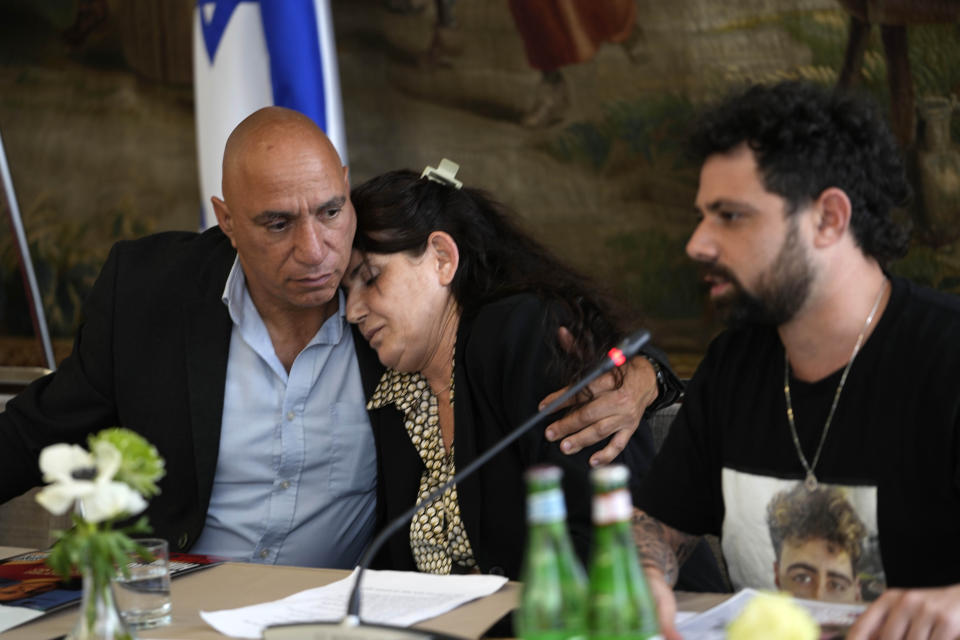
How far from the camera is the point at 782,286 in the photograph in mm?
1582

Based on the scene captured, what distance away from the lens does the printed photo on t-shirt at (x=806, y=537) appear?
157cm

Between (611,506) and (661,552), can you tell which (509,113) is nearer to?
(661,552)

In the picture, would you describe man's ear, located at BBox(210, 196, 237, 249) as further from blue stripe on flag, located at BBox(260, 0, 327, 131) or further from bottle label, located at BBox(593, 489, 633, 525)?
bottle label, located at BBox(593, 489, 633, 525)

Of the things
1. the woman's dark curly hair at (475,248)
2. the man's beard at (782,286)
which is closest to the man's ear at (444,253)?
the woman's dark curly hair at (475,248)

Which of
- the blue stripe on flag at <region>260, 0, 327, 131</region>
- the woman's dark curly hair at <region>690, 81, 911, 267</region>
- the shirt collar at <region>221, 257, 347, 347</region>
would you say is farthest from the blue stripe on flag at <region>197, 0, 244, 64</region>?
the woman's dark curly hair at <region>690, 81, 911, 267</region>

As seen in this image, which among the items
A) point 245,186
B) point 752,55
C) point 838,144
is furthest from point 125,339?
point 752,55

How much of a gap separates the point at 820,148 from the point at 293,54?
2.50m

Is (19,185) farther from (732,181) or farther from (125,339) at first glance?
(732,181)

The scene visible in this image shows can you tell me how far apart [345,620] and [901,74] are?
124 inches

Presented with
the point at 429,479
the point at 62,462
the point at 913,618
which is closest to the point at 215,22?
the point at 429,479

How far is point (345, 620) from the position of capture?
4.37 feet

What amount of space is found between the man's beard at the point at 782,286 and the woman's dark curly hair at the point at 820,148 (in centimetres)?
7

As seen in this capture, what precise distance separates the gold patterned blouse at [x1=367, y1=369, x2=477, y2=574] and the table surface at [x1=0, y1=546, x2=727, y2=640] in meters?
0.41

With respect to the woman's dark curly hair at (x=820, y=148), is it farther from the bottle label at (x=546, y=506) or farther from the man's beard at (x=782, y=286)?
the bottle label at (x=546, y=506)
